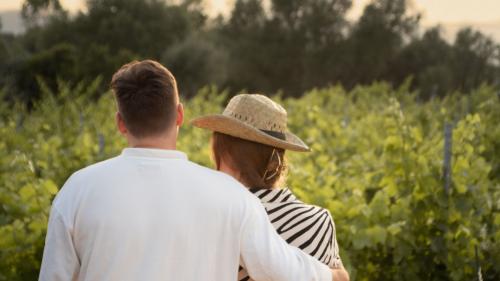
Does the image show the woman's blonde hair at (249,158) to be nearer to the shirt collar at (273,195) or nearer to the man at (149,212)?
the shirt collar at (273,195)

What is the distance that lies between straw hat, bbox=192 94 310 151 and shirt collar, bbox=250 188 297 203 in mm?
135

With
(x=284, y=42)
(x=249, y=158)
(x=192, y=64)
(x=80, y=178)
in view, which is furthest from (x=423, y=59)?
(x=80, y=178)

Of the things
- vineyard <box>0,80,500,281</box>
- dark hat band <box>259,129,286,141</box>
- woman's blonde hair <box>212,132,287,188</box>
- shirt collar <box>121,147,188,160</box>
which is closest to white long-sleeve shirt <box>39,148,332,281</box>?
shirt collar <box>121,147,188,160</box>

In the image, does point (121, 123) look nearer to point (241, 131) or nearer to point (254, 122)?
point (241, 131)

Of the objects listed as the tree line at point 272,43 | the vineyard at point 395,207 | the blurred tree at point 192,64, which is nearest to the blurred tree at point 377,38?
the tree line at point 272,43

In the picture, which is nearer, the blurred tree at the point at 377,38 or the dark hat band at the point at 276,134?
the dark hat band at the point at 276,134

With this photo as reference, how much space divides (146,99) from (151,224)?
30 cm

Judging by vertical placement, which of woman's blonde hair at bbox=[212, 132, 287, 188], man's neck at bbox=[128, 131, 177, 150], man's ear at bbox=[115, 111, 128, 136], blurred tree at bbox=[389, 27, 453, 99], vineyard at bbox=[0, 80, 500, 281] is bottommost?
blurred tree at bbox=[389, 27, 453, 99]

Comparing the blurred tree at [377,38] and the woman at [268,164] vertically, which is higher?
the woman at [268,164]

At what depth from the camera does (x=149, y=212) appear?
6.38 feet

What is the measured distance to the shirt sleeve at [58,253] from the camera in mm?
1972

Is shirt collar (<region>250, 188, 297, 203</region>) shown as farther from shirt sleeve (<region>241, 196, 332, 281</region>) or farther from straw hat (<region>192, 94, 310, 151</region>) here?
shirt sleeve (<region>241, 196, 332, 281</region>)

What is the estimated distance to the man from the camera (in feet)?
6.38

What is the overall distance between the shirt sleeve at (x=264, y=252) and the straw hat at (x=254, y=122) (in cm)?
37
